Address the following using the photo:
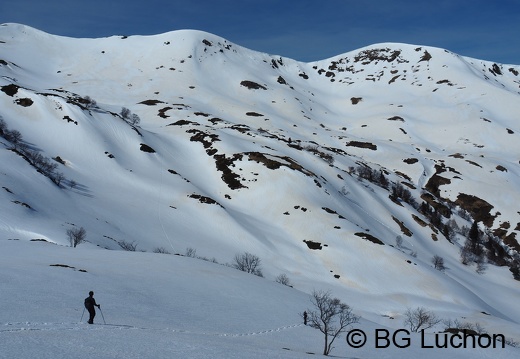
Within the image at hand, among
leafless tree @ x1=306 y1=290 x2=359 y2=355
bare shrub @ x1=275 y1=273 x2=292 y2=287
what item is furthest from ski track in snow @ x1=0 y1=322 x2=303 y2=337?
bare shrub @ x1=275 y1=273 x2=292 y2=287

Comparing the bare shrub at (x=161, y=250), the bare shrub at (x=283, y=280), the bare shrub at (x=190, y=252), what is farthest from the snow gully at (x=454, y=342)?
the bare shrub at (x=161, y=250)

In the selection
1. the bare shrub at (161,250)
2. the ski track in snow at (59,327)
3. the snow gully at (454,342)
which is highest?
the bare shrub at (161,250)

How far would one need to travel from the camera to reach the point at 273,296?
39.9 meters

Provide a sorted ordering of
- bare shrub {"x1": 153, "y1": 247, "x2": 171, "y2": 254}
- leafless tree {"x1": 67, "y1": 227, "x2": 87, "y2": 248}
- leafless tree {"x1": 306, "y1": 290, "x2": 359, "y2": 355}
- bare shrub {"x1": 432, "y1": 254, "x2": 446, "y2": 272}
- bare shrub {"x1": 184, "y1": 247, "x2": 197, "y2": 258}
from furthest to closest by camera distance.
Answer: bare shrub {"x1": 432, "y1": 254, "x2": 446, "y2": 272}
bare shrub {"x1": 184, "y1": 247, "x2": 197, "y2": 258}
bare shrub {"x1": 153, "y1": 247, "x2": 171, "y2": 254}
leafless tree {"x1": 67, "y1": 227, "x2": 87, "y2": 248}
leafless tree {"x1": 306, "y1": 290, "x2": 359, "y2": 355}

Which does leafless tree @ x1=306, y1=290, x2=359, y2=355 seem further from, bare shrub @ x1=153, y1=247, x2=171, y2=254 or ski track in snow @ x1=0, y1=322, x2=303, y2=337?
bare shrub @ x1=153, y1=247, x2=171, y2=254

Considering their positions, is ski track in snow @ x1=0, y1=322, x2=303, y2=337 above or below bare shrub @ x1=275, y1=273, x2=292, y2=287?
below

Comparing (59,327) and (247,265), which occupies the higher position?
(247,265)

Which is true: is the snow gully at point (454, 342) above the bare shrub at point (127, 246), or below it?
below

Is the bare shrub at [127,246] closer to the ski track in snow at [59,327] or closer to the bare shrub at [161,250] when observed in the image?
the bare shrub at [161,250]

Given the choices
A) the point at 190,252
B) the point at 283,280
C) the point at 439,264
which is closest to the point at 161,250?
the point at 190,252

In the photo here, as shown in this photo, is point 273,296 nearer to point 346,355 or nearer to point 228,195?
point 346,355

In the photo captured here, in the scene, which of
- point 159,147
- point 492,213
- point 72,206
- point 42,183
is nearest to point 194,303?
point 72,206

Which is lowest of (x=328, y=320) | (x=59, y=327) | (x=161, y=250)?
(x=59, y=327)

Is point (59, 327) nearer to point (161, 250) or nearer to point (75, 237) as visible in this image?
point (75, 237)
